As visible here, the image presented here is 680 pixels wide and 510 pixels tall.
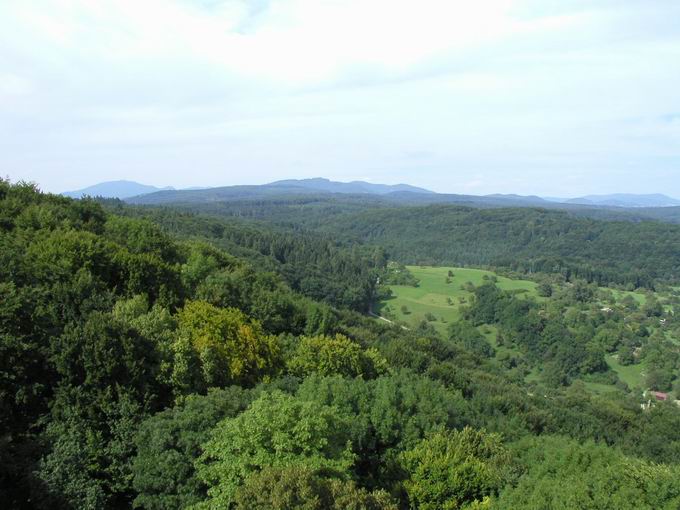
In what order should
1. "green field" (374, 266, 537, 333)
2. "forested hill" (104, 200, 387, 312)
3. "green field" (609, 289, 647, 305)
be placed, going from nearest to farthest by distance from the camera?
"forested hill" (104, 200, 387, 312) → "green field" (374, 266, 537, 333) → "green field" (609, 289, 647, 305)

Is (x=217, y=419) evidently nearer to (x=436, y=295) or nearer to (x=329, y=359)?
(x=329, y=359)

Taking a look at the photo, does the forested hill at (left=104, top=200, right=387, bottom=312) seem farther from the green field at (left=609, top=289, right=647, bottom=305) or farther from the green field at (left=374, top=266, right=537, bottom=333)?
the green field at (left=609, top=289, right=647, bottom=305)

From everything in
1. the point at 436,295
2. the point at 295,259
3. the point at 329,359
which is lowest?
the point at 436,295

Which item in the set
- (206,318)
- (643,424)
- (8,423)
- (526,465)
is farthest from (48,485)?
(643,424)

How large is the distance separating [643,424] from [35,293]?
4232 centimetres

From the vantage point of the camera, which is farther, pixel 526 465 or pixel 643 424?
pixel 643 424

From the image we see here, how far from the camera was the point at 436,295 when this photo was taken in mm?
115000

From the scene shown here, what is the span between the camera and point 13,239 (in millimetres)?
25469

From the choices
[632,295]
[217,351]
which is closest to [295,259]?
[632,295]

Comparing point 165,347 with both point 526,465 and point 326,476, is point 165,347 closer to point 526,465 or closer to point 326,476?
point 326,476

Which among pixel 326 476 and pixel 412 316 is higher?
pixel 326 476

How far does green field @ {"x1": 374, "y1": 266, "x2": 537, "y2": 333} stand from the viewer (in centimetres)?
9825

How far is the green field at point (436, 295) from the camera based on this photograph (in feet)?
322

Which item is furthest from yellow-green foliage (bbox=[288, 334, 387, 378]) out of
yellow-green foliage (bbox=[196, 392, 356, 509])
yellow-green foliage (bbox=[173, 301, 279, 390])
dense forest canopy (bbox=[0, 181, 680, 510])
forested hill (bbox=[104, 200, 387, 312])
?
forested hill (bbox=[104, 200, 387, 312])
